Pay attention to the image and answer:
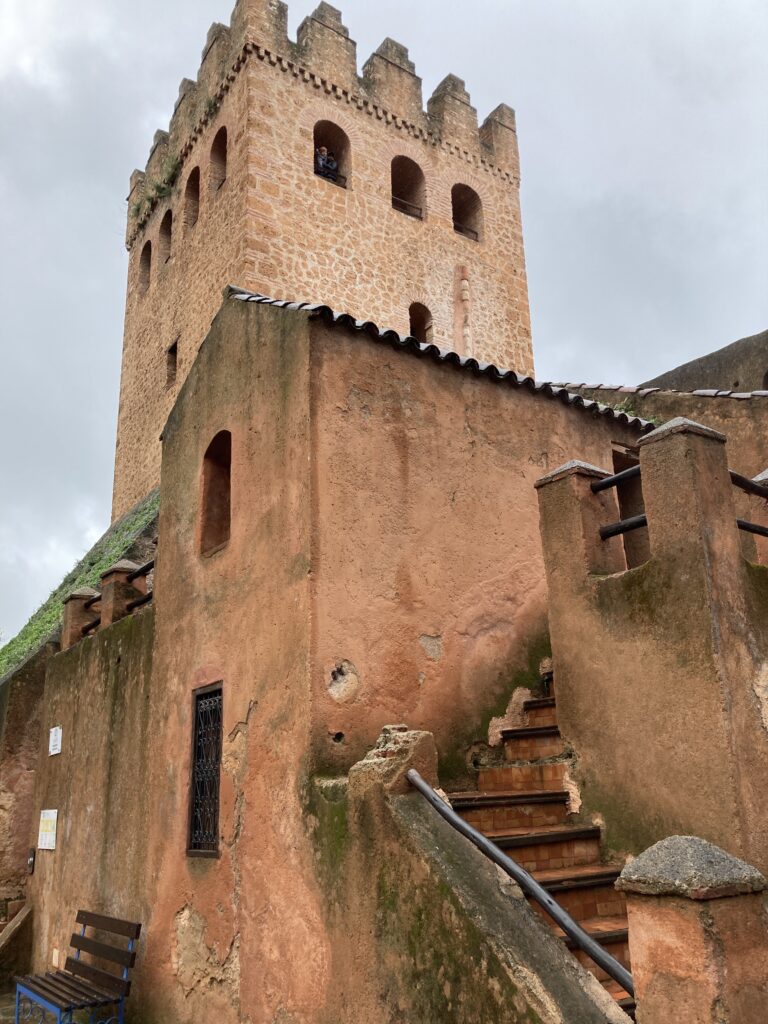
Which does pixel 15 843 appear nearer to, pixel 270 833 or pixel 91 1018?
pixel 91 1018

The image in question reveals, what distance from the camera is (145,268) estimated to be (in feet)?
67.7

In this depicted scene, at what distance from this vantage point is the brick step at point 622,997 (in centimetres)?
420

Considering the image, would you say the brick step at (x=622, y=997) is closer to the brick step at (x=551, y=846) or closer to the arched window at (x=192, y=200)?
the brick step at (x=551, y=846)

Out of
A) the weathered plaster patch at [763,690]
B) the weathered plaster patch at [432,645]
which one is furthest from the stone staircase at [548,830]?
the weathered plaster patch at [763,690]

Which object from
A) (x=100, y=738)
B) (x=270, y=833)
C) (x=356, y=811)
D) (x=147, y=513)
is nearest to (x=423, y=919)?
(x=356, y=811)

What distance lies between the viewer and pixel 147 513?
1616 centimetres

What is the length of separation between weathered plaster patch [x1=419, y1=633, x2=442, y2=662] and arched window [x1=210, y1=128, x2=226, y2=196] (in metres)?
13.0

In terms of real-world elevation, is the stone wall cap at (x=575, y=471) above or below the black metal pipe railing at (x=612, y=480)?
above

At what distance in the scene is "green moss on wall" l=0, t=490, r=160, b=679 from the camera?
14766 millimetres

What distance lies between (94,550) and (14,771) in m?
7.51

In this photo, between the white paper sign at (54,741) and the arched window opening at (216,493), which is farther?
the white paper sign at (54,741)

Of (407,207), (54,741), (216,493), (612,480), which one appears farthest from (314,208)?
(612,480)

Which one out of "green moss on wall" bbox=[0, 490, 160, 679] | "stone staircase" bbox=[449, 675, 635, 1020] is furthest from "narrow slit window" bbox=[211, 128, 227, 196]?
"stone staircase" bbox=[449, 675, 635, 1020]

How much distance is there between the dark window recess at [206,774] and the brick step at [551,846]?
231cm
